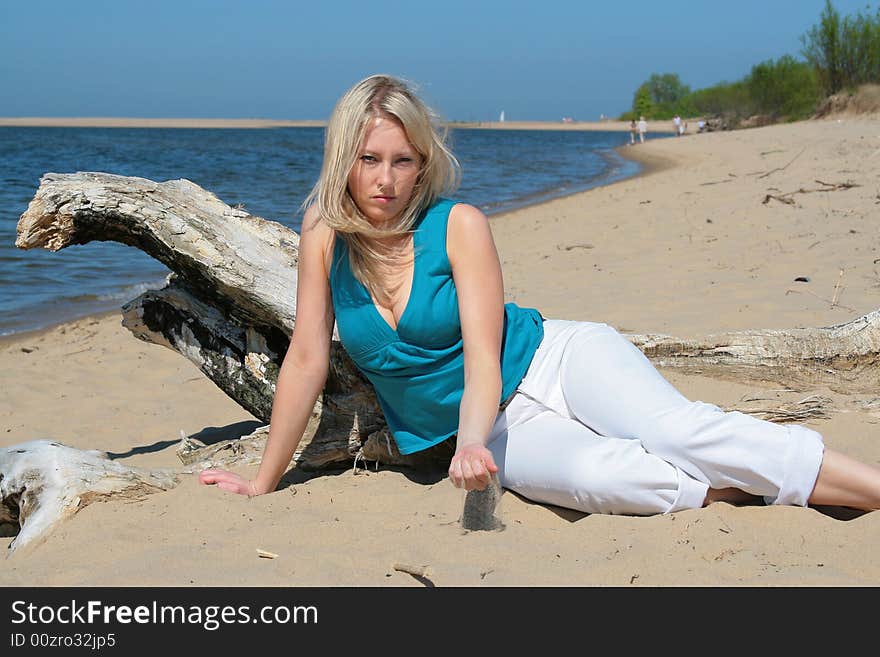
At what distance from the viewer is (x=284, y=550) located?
2482 millimetres

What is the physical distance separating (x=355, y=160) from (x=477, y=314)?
620mm

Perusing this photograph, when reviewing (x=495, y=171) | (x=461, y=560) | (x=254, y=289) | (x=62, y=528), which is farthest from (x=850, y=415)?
(x=495, y=171)

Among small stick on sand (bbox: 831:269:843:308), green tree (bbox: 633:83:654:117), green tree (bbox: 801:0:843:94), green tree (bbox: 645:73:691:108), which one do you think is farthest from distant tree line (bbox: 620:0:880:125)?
green tree (bbox: 645:73:691:108)

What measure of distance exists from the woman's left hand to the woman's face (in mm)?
894

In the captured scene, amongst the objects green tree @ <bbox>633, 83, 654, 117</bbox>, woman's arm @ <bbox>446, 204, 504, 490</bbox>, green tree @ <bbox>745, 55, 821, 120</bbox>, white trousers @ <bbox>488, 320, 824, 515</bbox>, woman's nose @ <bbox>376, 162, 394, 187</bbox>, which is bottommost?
white trousers @ <bbox>488, 320, 824, 515</bbox>

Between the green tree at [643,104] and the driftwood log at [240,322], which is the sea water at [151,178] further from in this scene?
the green tree at [643,104]

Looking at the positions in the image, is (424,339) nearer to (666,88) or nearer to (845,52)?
(845,52)

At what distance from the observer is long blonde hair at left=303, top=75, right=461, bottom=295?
2656 mm

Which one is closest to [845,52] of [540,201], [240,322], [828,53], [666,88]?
[828,53]

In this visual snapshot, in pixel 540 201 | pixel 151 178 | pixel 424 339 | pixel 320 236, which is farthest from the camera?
pixel 151 178

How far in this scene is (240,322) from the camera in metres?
3.52

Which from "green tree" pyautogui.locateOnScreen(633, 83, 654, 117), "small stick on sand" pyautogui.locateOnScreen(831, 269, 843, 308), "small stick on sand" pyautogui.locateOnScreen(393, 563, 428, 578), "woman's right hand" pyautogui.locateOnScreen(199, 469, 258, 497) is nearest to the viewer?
"small stick on sand" pyautogui.locateOnScreen(393, 563, 428, 578)

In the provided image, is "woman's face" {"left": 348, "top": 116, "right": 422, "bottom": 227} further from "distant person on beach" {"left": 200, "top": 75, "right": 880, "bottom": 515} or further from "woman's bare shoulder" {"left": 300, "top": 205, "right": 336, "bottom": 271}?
"woman's bare shoulder" {"left": 300, "top": 205, "right": 336, "bottom": 271}
